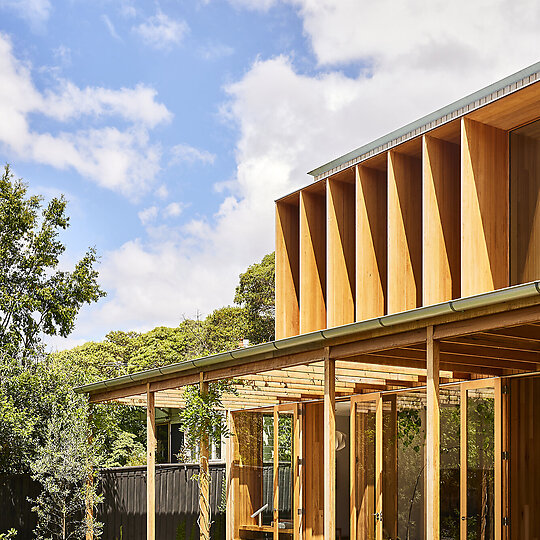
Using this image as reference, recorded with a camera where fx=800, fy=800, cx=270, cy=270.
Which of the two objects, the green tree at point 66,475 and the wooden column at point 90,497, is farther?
the wooden column at point 90,497

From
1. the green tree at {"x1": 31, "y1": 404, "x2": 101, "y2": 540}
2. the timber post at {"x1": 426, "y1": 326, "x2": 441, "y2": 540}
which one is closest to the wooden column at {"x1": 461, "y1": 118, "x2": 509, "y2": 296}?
the timber post at {"x1": 426, "y1": 326, "x2": 441, "y2": 540}

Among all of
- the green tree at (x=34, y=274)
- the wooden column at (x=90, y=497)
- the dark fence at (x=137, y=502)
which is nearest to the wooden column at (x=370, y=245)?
the dark fence at (x=137, y=502)

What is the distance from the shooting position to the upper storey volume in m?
9.62

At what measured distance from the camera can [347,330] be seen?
7.46 metres

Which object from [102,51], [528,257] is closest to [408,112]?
[102,51]

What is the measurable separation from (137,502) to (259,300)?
64.5ft

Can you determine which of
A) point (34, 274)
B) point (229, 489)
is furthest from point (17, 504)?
point (34, 274)

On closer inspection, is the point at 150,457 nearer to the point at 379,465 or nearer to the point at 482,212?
the point at 379,465

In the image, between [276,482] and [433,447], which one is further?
[276,482]

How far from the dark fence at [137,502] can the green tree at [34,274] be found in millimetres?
6953

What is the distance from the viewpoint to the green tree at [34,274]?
20.6 metres

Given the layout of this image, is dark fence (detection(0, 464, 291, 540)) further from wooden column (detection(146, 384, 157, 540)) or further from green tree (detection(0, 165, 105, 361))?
green tree (detection(0, 165, 105, 361))

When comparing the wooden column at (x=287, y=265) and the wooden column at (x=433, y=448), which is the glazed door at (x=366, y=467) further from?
the wooden column at (x=433, y=448)

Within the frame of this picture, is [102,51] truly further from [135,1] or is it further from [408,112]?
[408,112]
